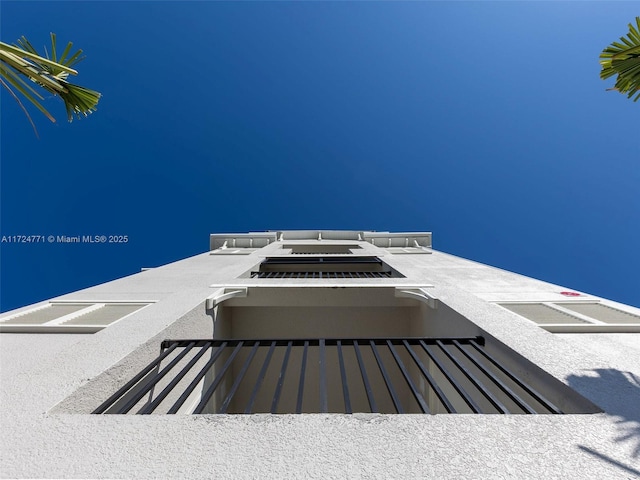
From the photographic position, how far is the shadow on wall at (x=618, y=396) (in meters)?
2.01

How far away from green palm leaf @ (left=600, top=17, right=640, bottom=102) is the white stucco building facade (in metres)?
3.28

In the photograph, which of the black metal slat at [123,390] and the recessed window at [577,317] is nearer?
the black metal slat at [123,390]

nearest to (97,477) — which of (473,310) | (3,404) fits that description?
(3,404)

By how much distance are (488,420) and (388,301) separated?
400 centimetres

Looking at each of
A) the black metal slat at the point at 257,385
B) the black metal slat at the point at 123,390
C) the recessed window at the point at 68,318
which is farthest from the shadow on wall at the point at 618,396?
the recessed window at the point at 68,318

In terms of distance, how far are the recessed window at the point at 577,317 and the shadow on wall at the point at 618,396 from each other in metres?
1.43

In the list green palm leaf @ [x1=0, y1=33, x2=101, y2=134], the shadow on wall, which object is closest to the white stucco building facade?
the shadow on wall

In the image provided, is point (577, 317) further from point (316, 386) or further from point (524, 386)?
point (316, 386)

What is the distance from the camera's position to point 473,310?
4.55 meters

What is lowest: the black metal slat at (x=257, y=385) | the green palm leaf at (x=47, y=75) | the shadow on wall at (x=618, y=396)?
the shadow on wall at (x=618, y=396)

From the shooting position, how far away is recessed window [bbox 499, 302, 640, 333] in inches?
166

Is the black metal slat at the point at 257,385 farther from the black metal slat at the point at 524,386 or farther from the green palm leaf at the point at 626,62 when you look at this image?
the green palm leaf at the point at 626,62

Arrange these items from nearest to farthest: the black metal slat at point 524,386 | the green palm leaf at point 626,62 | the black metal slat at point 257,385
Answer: the black metal slat at point 257,385 → the black metal slat at point 524,386 → the green palm leaf at point 626,62

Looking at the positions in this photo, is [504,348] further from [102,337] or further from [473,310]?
[102,337]
